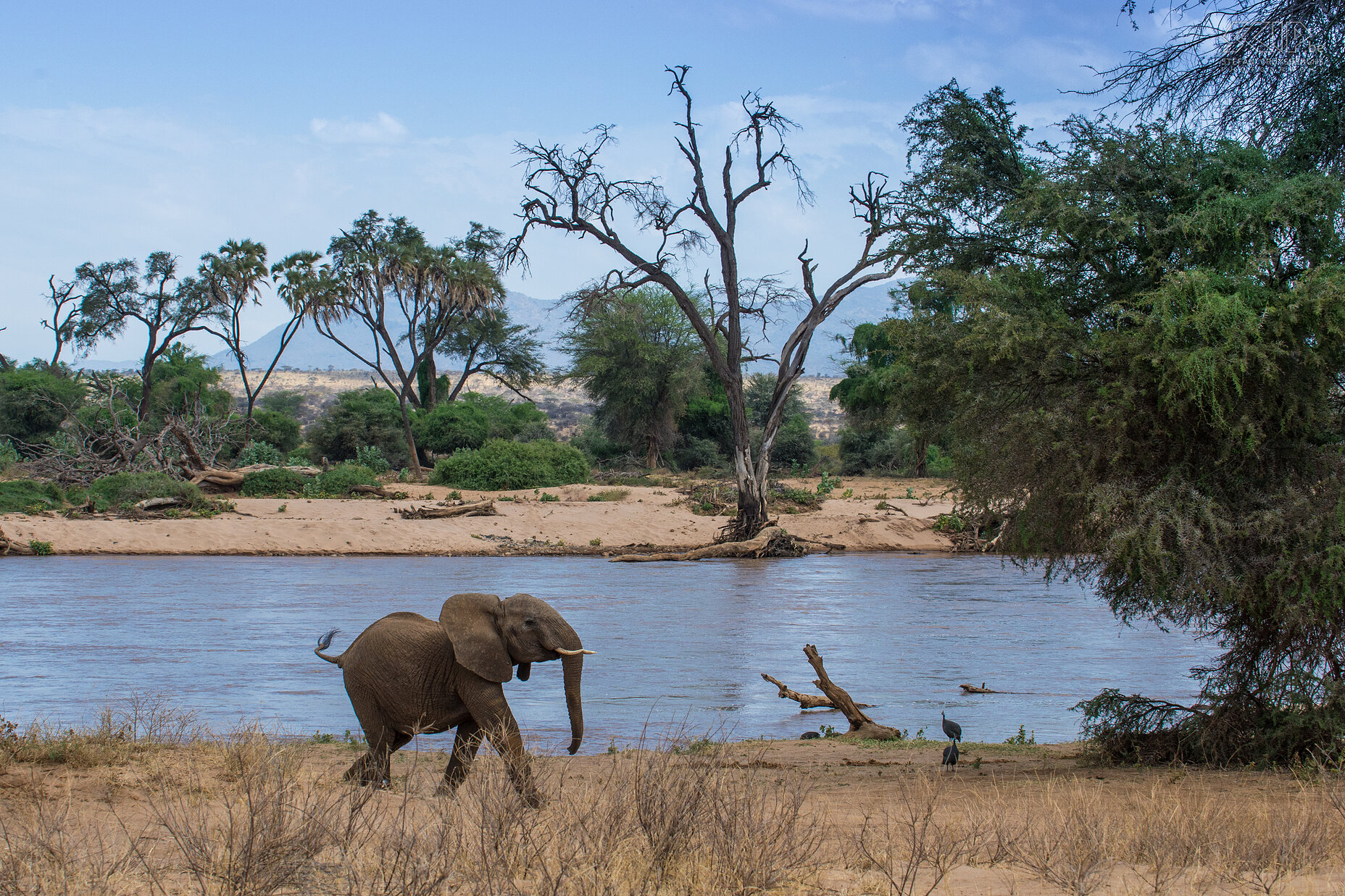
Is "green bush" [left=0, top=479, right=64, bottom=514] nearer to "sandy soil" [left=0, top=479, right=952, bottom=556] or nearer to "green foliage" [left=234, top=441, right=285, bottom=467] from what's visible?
"sandy soil" [left=0, top=479, right=952, bottom=556]

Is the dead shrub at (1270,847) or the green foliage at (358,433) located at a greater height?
the green foliage at (358,433)

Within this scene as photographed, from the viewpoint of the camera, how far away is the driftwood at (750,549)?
89.4 ft

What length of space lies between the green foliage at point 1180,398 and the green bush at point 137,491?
25.0m

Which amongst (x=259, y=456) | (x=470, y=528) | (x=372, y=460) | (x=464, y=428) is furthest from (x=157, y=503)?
(x=464, y=428)

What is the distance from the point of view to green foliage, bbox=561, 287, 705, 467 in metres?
47.0

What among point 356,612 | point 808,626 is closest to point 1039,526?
point 808,626

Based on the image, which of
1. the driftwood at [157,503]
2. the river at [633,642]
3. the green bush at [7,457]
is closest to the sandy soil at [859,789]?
the river at [633,642]

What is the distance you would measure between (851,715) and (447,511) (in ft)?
70.8

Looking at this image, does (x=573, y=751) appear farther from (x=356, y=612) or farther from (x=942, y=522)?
(x=942, y=522)

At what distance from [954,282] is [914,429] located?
55.2 inches

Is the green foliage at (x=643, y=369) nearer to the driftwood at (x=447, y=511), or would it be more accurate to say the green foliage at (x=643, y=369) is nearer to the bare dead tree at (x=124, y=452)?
the driftwood at (x=447, y=511)

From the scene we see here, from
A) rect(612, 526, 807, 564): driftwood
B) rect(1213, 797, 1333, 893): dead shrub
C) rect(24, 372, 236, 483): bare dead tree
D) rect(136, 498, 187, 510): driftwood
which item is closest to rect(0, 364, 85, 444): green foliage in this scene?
rect(24, 372, 236, 483): bare dead tree

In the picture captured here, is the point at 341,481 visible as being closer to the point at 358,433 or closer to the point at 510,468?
the point at 510,468

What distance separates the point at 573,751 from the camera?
679 cm
